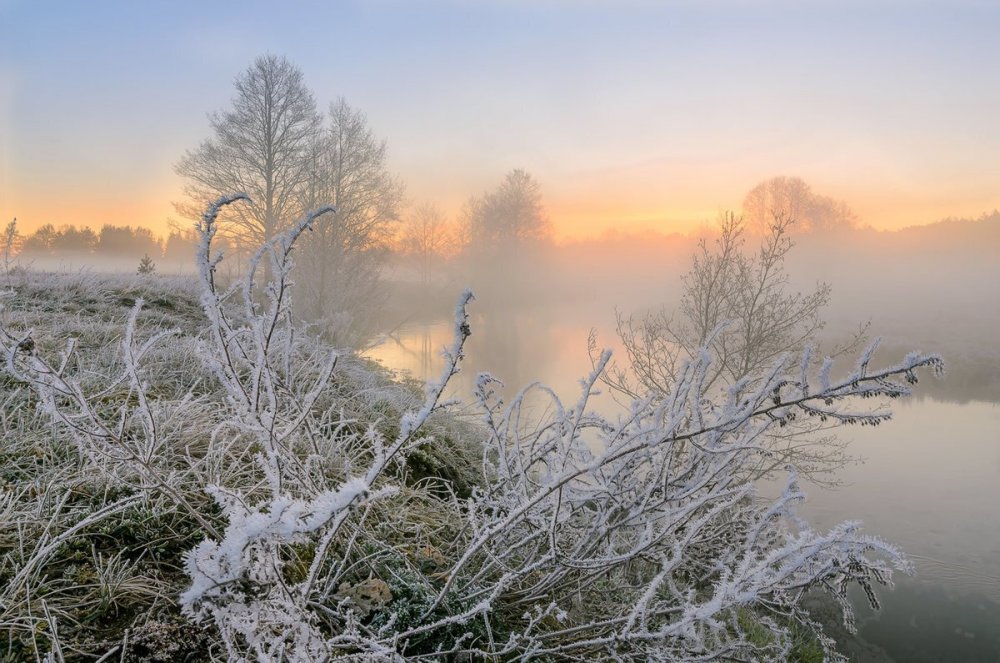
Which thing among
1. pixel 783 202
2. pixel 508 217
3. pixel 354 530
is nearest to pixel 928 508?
pixel 354 530

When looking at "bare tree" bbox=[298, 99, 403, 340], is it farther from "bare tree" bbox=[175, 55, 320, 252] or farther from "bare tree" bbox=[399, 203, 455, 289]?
"bare tree" bbox=[399, 203, 455, 289]

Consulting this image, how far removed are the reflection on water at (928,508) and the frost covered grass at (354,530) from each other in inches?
59.8

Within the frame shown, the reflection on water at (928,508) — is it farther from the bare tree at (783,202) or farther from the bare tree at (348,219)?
the bare tree at (783,202)

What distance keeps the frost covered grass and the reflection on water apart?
152cm

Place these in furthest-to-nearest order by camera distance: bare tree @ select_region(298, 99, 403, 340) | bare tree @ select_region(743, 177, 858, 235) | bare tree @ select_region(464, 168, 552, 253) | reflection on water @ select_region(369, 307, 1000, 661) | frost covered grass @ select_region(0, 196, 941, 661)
A: bare tree @ select_region(464, 168, 552, 253) < bare tree @ select_region(743, 177, 858, 235) < bare tree @ select_region(298, 99, 403, 340) < reflection on water @ select_region(369, 307, 1000, 661) < frost covered grass @ select_region(0, 196, 941, 661)

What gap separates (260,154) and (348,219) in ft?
13.7

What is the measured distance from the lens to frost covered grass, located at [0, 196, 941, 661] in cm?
114

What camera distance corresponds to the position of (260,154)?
60.9ft

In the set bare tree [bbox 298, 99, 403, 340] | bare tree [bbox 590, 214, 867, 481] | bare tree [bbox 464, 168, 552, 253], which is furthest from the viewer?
bare tree [bbox 464, 168, 552, 253]

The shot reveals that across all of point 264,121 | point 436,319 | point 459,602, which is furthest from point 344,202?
point 459,602

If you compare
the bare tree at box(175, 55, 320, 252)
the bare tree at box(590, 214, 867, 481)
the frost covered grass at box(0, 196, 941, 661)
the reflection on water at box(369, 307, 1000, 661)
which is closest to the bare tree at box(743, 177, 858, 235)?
the reflection on water at box(369, 307, 1000, 661)

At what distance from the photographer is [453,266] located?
40.1m

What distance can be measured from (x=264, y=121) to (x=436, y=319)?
1579 centimetres

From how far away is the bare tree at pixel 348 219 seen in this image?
16.0 m
